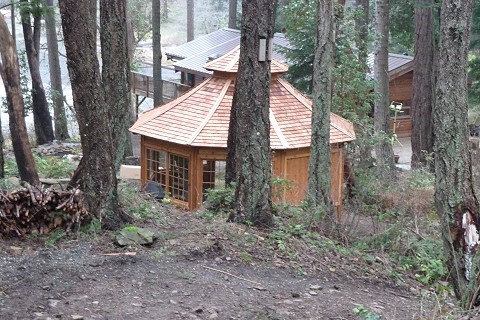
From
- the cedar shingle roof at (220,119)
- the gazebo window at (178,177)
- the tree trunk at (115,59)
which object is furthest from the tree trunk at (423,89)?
the tree trunk at (115,59)

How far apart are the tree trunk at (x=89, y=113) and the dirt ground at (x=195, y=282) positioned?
0.49m

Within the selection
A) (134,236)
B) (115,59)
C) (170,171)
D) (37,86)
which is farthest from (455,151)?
(37,86)

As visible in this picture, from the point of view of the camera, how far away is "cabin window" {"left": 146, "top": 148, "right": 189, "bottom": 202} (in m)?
17.6

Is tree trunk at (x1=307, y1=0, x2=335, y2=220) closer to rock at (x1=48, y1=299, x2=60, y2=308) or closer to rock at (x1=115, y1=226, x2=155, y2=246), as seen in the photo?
rock at (x1=115, y1=226, x2=155, y2=246)

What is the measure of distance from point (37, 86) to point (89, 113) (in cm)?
1717

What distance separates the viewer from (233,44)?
35.0m

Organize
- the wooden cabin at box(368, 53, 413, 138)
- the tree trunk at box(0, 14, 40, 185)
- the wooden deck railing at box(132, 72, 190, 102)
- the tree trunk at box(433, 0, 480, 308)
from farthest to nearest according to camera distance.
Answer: the wooden deck railing at box(132, 72, 190, 102) → the wooden cabin at box(368, 53, 413, 138) → the tree trunk at box(0, 14, 40, 185) → the tree trunk at box(433, 0, 480, 308)

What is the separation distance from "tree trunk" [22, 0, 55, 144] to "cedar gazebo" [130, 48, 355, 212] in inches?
269

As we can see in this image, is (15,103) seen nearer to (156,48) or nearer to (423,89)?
(423,89)

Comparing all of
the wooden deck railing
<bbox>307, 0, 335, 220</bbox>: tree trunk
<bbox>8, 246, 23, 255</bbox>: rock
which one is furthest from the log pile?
the wooden deck railing

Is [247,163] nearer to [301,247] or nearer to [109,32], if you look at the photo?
[301,247]

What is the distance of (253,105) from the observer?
9.16 m

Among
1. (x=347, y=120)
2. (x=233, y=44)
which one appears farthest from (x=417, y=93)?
(x=233, y=44)

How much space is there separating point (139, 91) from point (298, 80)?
1346cm
